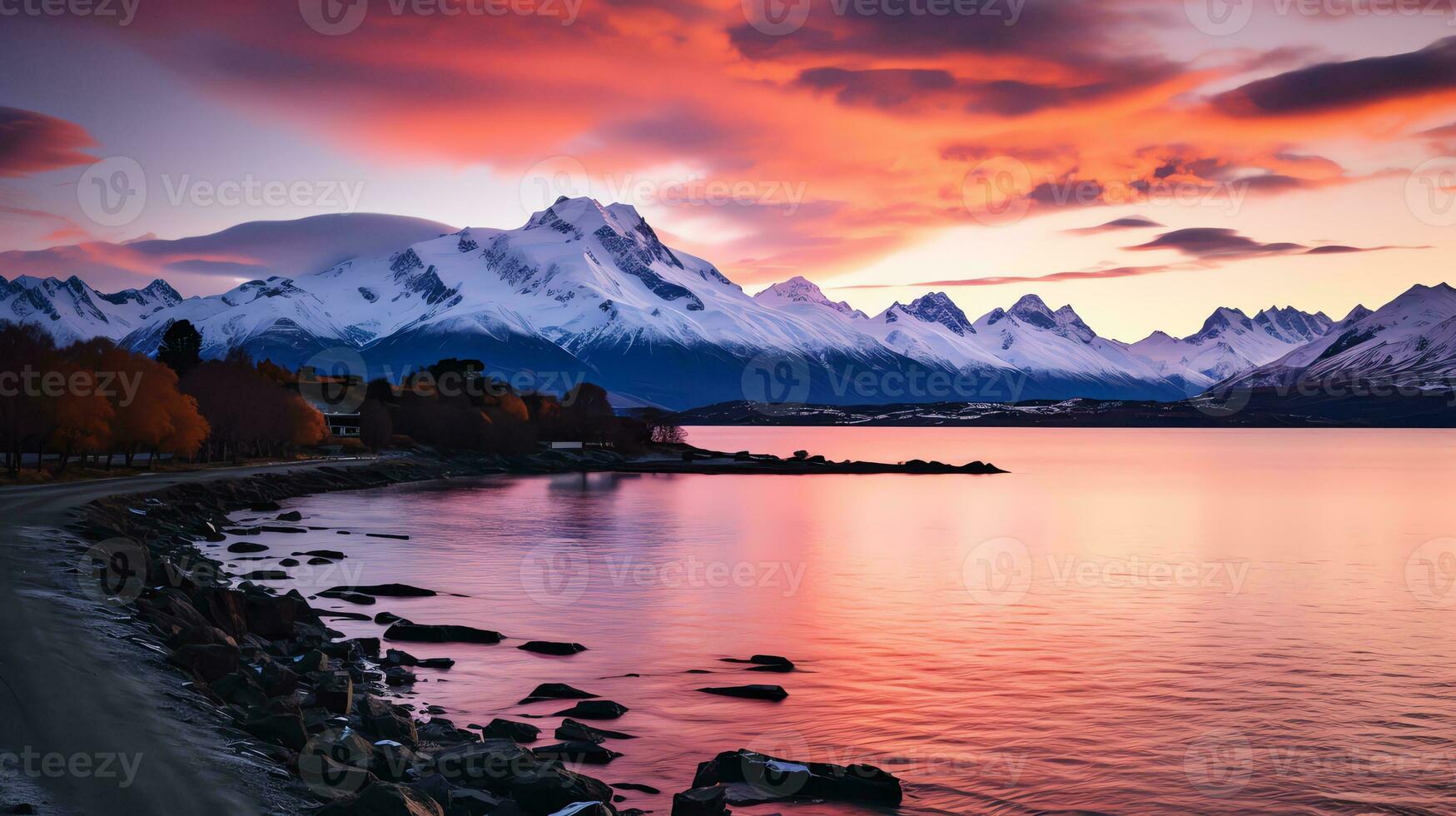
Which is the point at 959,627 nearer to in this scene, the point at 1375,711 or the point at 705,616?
the point at 705,616

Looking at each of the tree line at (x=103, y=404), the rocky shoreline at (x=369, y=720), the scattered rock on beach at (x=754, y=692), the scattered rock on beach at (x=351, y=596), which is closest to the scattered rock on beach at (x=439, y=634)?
the rocky shoreline at (x=369, y=720)

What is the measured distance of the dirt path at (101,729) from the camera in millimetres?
14586

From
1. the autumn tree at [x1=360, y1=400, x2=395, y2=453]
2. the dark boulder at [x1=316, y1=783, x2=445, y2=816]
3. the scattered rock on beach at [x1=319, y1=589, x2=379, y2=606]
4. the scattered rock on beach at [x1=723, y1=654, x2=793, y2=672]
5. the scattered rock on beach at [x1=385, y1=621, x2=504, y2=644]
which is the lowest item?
the scattered rock on beach at [x1=723, y1=654, x2=793, y2=672]

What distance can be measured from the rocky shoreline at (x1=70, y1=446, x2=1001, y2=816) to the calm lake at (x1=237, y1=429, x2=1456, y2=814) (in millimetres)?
922

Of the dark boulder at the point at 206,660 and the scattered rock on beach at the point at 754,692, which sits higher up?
the dark boulder at the point at 206,660

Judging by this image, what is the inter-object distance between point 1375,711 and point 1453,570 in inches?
1520

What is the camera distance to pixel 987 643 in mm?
39031

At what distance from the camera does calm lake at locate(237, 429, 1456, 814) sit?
23891 millimetres

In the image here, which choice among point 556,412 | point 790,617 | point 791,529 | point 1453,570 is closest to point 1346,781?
point 790,617

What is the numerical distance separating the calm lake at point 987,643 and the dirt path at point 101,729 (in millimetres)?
7706

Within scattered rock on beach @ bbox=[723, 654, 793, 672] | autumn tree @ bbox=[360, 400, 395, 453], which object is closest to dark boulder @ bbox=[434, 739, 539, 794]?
scattered rock on beach @ bbox=[723, 654, 793, 672]

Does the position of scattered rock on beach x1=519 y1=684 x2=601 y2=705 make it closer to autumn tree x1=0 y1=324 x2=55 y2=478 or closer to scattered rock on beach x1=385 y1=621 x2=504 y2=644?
scattered rock on beach x1=385 y1=621 x2=504 y2=644

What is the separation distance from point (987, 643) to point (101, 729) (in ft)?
97.9

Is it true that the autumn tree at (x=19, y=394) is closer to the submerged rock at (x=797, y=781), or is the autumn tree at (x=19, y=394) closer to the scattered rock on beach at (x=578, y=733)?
the scattered rock on beach at (x=578, y=733)
